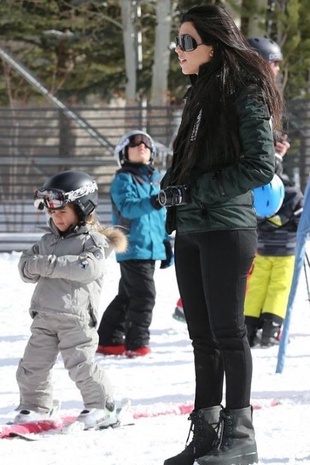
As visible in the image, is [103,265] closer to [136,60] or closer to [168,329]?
[168,329]

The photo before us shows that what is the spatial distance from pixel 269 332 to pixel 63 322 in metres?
2.93

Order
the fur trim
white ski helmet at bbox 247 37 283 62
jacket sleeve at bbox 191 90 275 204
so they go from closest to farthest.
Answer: jacket sleeve at bbox 191 90 275 204
the fur trim
white ski helmet at bbox 247 37 283 62

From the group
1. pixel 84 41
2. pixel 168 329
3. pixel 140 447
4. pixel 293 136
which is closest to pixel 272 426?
pixel 140 447

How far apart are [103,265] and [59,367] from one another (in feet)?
6.60

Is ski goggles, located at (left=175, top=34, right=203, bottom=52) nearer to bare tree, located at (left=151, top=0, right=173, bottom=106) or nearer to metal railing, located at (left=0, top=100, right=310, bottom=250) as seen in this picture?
metal railing, located at (left=0, top=100, right=310, bottom=250)

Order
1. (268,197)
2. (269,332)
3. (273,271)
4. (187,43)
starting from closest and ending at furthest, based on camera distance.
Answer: (187,43)
(268,197)
(269,332)
(273,271)

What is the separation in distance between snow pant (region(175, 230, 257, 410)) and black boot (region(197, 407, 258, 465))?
0.15 feet

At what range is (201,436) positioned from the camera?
450 cm

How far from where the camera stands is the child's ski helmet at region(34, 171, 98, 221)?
5539 mm

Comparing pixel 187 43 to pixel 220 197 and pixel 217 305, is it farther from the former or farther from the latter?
pixel 217 305

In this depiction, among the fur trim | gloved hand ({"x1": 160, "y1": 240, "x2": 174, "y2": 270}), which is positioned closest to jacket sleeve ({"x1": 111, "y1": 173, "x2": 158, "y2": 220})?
gloved hand ({"x1": 160, "y1": 240, "x2": 174, "y2": 270})

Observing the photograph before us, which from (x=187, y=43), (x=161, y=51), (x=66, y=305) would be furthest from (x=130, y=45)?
(x=187, y=43)

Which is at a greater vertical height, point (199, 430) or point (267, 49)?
point (267, 49)

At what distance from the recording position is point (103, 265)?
5617 millimetres
